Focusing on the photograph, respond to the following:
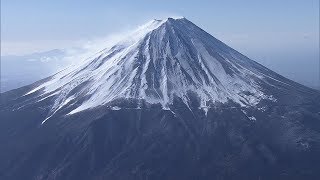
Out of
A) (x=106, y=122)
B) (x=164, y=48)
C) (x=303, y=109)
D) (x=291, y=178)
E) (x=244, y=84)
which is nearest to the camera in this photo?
(x=291, y=178)

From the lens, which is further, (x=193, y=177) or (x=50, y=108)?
(x=50, y=108)

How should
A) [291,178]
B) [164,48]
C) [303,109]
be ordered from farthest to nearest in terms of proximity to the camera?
[164,48] < [303,109] < [291,178]

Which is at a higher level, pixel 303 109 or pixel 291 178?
pixel 303 109

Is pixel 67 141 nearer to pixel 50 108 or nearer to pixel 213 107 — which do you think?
pixel 50 108

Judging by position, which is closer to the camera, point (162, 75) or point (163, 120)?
point (163, 120)

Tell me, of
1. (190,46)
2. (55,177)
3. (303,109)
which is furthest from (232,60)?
(55,177)

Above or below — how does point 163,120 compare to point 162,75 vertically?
below
